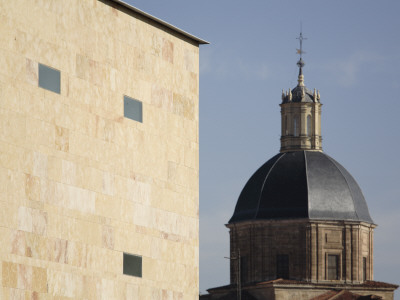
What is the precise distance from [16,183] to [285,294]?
2047 inches

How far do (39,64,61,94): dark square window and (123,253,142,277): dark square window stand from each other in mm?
4169

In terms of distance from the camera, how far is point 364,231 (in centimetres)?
7800

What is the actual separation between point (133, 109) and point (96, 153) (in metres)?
1.79

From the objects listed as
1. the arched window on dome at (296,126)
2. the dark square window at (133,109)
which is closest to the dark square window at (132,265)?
the dark square window at (133,109)

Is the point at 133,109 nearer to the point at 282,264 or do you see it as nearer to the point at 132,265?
the point at 132,265

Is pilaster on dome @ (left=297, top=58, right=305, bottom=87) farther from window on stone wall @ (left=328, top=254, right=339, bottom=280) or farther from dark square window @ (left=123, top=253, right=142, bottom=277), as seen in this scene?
dark square window @ (left=123, top=253, right=142, bottom=277)

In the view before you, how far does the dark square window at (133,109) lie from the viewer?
28.3 m

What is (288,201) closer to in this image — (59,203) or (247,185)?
(247,185)

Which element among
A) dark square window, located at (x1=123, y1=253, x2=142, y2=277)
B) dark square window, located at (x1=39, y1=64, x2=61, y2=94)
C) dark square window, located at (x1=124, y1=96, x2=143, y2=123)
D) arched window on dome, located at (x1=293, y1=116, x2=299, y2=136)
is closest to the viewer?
dark square window, located at (x1=39, y1=64, x2=61, y2=94)

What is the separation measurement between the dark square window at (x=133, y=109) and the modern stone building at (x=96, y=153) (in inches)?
1.5

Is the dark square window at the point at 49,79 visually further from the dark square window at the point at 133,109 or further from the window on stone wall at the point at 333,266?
the window on stone wall at the point at 333,266

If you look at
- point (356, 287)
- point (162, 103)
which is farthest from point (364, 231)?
point (162, 103)

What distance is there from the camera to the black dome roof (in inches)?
3046

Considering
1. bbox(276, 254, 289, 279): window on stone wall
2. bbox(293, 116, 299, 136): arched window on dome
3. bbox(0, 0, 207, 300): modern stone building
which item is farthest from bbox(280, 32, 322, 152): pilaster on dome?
bbox(0, 0, 207, 300): modern stone building
